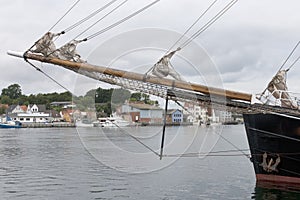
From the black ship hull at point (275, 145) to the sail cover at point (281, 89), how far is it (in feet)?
3.49

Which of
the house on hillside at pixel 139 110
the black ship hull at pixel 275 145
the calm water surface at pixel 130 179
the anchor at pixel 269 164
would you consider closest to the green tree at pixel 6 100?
the house on hillside at pixel 139 110

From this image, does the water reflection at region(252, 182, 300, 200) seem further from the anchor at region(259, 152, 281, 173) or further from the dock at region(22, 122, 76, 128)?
the dock at region(22, 122, 76, 128)

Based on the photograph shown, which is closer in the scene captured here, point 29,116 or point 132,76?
point 132,76

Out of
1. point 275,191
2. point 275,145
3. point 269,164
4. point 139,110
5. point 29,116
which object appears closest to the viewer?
point 275,191

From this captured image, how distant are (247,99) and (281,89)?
2.68 metres

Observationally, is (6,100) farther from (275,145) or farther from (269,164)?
(275,145)

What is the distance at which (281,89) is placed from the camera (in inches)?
773

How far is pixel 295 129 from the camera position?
59.8ft

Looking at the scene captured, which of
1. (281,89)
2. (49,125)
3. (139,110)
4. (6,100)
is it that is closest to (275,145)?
(281,89)

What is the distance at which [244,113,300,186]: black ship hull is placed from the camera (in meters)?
18.4

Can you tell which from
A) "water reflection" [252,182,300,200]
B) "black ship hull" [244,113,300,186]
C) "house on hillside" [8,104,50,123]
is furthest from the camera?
"house on hillside" [8,104,50,123]

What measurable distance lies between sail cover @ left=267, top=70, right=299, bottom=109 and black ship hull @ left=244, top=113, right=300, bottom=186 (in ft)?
3.49

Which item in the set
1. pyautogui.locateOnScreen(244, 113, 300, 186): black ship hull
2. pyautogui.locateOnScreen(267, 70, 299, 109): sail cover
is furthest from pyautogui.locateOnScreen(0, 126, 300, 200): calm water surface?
pyautogui.locateOnScreen(267, 70, 299, 109): sail cover

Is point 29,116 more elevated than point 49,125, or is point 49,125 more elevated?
point 29,116
